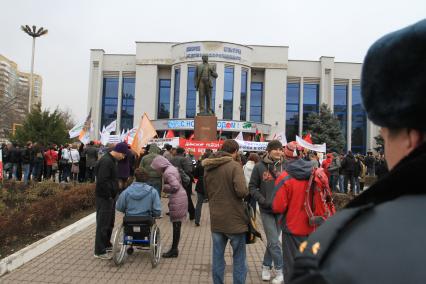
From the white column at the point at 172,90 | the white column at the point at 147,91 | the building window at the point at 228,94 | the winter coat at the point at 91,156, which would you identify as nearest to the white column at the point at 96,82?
the white column at the point at 147,91

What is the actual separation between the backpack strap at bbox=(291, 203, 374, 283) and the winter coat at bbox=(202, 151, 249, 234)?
398cm

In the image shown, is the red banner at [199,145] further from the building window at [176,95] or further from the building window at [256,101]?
the building window at [256,101]

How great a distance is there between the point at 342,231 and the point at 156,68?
51930 millimetres

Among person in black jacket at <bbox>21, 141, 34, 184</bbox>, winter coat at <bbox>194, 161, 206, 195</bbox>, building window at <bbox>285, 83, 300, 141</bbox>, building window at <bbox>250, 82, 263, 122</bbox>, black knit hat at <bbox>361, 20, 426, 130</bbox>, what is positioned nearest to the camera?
black knit hat at <bbox>361, 20, 426, 130</bbox>

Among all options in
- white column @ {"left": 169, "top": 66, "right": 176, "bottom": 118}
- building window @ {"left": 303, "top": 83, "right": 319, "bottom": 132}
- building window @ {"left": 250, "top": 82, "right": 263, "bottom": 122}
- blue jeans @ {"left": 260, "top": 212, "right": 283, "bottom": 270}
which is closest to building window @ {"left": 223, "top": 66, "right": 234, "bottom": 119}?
building window @ {"left": 250, "top": 82, "right": 263, "bottom": 122}

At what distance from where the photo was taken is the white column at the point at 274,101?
165 feet

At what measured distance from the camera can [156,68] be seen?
5141 cm

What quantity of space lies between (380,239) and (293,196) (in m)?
3.59

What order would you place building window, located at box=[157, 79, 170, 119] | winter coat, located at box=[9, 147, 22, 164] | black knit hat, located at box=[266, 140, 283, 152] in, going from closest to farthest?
black knit hat, located at box=[266, 140, 283, 152], winter coat, located at box=[9, 147, 22, 164], building window, located at box=[157, 79, 170, 119]

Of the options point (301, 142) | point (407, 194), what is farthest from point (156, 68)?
point (407, 194)

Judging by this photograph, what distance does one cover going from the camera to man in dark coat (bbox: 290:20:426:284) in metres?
0.89

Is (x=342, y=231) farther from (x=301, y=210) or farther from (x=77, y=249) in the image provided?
(x=77, y=249)

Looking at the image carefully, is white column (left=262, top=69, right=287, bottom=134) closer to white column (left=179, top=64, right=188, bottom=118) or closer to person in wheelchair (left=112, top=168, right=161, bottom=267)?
white column (left=179, top=64, right=188, bottom=118)

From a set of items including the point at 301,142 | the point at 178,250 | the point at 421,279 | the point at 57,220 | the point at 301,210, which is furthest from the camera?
the point at 301,142
